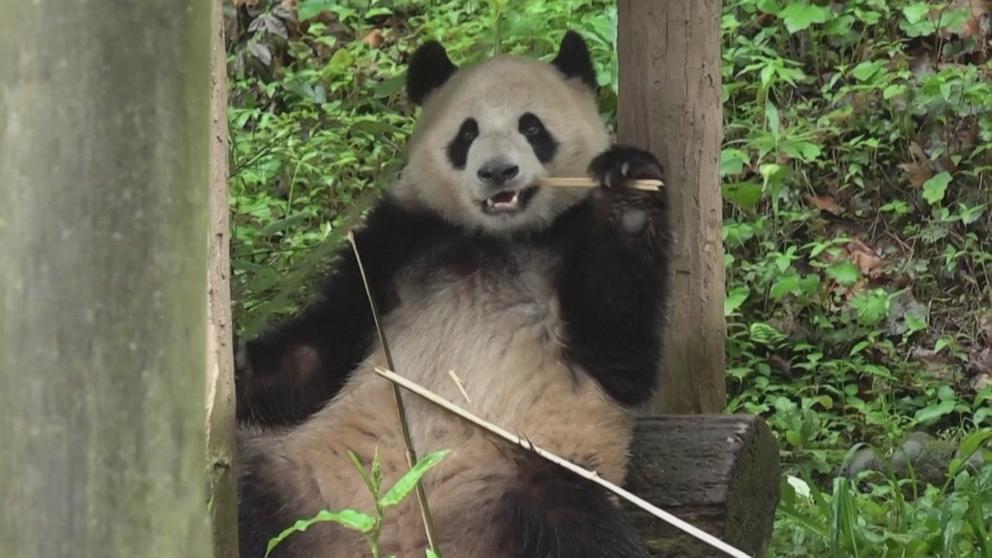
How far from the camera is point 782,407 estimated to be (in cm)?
652

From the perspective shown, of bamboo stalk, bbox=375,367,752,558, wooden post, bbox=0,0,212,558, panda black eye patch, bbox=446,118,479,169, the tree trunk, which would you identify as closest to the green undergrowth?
panda black eye patch, bbox=446,118,479,169

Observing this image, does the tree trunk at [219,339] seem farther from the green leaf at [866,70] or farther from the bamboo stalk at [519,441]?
the green leaf at [866,70]

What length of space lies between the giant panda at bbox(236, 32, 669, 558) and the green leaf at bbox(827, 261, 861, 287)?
310 cm

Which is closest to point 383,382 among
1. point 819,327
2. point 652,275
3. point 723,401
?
point 652,275

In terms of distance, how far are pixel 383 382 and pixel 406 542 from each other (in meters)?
0.56

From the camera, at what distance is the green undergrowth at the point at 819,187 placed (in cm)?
642

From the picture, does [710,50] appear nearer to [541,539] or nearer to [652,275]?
[652,275]

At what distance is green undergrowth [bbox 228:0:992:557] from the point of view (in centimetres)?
642

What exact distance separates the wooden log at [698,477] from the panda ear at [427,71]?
4.31 ft

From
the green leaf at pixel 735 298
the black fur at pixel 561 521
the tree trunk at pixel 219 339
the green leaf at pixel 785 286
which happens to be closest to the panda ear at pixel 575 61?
the black fur at pixel 561 521

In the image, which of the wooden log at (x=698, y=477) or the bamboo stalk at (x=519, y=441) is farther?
the wooden log at (x=698, y=477)

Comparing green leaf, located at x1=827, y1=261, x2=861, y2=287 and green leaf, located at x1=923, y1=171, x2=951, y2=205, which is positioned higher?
green leaf, located at x1=923, y1=171, x2=951, y2=205

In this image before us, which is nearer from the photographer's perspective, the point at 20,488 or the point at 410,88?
the point at 20,488

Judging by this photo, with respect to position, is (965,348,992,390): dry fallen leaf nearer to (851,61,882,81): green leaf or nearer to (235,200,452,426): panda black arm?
(851,61,882,81): green leaf
